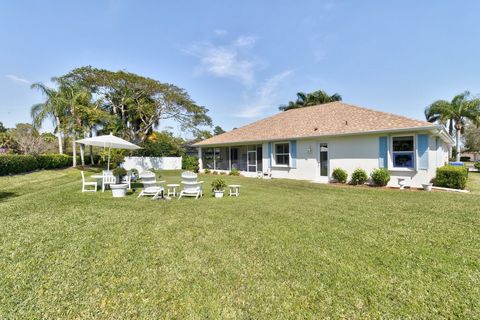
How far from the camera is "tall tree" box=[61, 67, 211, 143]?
2550 cm

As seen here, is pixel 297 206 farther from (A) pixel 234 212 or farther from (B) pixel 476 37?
(B) pixel 476 37

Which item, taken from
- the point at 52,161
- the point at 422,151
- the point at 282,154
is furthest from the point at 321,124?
the point at 52,161

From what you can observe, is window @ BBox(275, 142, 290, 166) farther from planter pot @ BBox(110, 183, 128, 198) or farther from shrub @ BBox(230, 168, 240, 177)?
planter pot @ BBox(110, 183, 128, 198)

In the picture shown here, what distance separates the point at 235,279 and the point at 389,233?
3.76 metres

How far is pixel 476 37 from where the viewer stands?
11.8 metres

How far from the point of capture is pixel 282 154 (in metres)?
17.2

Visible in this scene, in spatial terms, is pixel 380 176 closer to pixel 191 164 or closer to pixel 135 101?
→ pixel 191 164

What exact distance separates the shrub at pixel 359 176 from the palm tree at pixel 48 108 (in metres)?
24.8

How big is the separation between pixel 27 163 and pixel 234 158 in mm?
15497

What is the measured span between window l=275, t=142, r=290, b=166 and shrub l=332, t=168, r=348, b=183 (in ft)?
12.2

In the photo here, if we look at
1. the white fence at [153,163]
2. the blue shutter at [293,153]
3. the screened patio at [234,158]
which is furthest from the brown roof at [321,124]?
the white fence at [153,163]

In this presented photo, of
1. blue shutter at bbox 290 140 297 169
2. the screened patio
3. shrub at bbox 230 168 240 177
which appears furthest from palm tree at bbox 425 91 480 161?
shrub at bbox 230 168 240 177

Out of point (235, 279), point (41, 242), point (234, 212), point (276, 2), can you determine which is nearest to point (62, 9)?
point (276, 2)

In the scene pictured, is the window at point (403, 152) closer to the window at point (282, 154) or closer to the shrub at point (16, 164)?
the window at point (282, 154)
